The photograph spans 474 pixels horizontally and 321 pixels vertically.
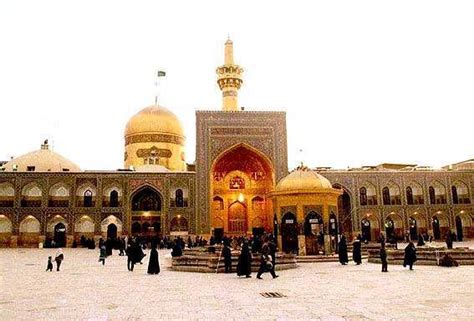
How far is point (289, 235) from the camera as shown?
1969cm

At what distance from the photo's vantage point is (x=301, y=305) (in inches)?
307

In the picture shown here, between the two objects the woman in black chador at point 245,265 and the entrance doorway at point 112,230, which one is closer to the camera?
the woman in black chador at point 245,265

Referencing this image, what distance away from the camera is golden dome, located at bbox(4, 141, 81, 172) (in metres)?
40.1

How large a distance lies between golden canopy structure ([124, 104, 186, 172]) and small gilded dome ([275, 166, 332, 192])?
2232cm

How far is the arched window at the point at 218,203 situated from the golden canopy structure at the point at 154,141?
20.9 feet

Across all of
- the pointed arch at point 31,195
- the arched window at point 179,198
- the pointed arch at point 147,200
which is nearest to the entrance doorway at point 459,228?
the arched window at point 179,198

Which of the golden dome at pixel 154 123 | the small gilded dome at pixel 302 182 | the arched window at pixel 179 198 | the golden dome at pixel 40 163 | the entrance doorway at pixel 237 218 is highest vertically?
the golden dome at pixel 154 123

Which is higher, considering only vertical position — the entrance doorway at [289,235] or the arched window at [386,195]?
the arched window at [386,195]

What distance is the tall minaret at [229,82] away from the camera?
130 feet

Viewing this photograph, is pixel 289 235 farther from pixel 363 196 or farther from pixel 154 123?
pixel 154 123

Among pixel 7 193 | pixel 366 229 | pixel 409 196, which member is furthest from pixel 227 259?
pixel 409 196

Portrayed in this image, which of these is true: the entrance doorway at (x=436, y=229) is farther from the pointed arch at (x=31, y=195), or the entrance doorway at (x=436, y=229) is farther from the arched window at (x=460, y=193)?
the pointed arch at (x=31, y=195)

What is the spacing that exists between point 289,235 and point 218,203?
18.5 metres

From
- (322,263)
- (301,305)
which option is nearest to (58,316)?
(301,305)
